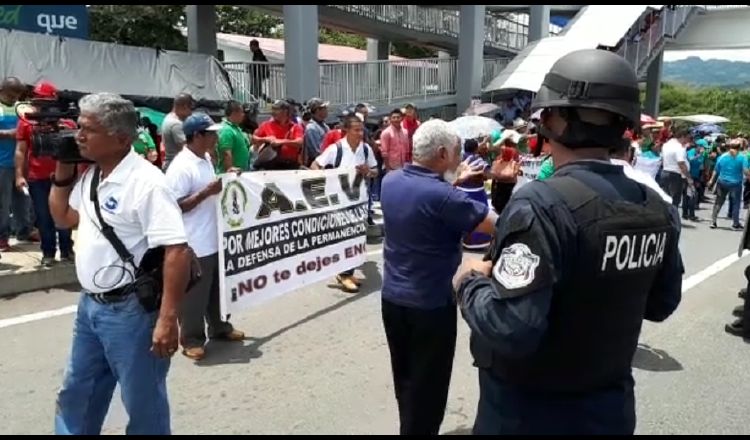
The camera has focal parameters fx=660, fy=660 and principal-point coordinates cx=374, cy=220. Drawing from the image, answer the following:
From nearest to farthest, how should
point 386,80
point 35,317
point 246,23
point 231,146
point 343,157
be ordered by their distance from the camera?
point 35,317 < point 231,146 < point 343,157 < point 386,80 < point 246,23

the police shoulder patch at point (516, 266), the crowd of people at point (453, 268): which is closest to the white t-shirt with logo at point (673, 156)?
the crowd of people at point (453, 268)

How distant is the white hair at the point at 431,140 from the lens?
3.25 m

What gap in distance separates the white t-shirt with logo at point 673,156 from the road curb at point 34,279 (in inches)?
416

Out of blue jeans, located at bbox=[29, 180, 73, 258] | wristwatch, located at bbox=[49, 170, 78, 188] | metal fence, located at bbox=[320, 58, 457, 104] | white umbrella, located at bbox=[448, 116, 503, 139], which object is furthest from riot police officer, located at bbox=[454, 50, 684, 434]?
metal fence, located at bbox=[320, 58, 457, 104]

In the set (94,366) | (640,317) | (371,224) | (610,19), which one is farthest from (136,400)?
(610,19)

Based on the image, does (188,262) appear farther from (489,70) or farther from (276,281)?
(489,70)

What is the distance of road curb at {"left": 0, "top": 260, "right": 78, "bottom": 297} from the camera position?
20.1ft

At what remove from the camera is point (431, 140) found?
128 inches

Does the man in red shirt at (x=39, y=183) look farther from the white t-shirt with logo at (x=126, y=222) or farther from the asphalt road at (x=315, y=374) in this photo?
the white t-shirt with logo at (x=126, y=222)

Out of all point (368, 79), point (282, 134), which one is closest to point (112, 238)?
point (282, 134)

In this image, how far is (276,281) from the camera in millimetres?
5910

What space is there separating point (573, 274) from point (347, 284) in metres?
4.99

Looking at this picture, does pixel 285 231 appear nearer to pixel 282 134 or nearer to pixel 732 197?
pixel 282 134

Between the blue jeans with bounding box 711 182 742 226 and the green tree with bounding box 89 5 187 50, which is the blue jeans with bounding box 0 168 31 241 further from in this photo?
the green tree with bounding box 89 5 187 50
